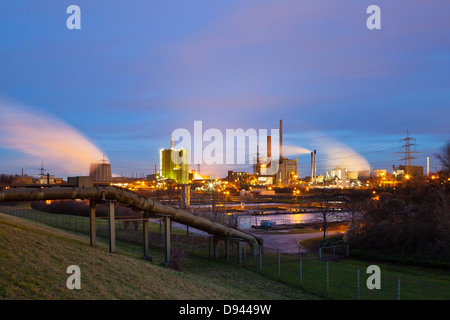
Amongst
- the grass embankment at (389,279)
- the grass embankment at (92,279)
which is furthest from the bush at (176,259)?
the grass embankment at (389,279)

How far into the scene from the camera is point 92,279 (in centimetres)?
1446

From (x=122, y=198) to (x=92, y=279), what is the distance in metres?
10.6

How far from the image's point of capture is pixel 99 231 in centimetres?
4309

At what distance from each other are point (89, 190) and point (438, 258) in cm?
2668

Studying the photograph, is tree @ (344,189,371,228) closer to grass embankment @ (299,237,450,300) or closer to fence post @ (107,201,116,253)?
grass embankment @ (299,237,450,300)

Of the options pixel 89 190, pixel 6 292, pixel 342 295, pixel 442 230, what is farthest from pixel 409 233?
pixel 6 292

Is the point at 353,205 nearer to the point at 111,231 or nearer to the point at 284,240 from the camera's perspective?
the point at 284,240

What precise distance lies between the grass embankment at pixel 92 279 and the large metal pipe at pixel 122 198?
2757 mm

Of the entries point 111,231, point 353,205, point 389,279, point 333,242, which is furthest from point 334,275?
point 353,205

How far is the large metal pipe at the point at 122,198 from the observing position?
21312 millimetres

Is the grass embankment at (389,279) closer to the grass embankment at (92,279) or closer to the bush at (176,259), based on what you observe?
the grass embankment at (92,279)

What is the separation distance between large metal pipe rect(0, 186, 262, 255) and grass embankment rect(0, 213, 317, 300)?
2.76 m

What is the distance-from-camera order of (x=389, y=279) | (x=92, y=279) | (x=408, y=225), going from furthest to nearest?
(x=408, y=225)
(x=389, y=279)
(x=92, y=279)

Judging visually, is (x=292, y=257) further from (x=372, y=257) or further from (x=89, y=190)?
(x=89, y=190)
